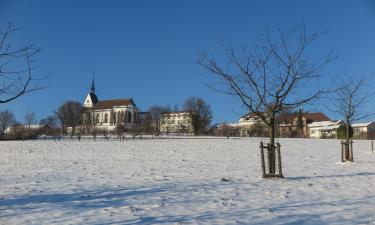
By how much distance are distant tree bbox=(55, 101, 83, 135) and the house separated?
2426 cm

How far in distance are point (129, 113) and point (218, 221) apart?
140 meters

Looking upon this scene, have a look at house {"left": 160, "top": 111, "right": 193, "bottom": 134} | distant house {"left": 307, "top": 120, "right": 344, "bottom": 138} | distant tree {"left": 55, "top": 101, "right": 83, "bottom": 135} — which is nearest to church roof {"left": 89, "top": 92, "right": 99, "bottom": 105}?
distant tree {"left": 55, "top": 101, "right": 83, "bottom": 135}

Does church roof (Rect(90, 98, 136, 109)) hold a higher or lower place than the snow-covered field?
higher

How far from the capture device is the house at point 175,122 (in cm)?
9569

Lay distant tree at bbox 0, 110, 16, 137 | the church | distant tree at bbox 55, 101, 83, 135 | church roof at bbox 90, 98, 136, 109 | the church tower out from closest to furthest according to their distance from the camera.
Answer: distant tree at bbox 0, 110, 16, 137 < distant tree at bbox 55, 101, 83, 135 < the church < church roof at bbox 90, 98, 136, 109 < the church tower

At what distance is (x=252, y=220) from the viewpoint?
21.4 feet

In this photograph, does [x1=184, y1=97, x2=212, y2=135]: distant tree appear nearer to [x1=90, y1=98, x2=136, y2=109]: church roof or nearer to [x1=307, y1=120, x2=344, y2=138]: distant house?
[x1=307, y1=120, x2=344, y2=138]: distant house

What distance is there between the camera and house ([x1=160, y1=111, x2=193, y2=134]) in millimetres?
95688

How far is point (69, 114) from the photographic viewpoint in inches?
4407

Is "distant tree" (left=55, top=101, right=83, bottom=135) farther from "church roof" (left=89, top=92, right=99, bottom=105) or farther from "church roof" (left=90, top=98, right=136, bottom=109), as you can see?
"church roof" (left=89, top=92, right=99, bottom=105)

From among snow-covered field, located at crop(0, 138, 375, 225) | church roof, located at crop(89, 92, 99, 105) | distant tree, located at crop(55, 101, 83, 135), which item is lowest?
snow-covered field, located at crop(0, 138, 375, 225)

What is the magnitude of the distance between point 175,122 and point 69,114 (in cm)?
2985

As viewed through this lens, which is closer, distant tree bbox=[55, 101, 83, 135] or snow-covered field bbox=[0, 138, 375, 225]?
snow-covered field bbox=[0, 138, 375, 225]

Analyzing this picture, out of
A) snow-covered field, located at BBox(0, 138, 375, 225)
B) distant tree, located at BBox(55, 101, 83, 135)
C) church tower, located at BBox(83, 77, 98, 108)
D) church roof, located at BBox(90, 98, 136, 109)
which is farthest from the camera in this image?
church tower, located at BBox(83, 77, 98, 108)
